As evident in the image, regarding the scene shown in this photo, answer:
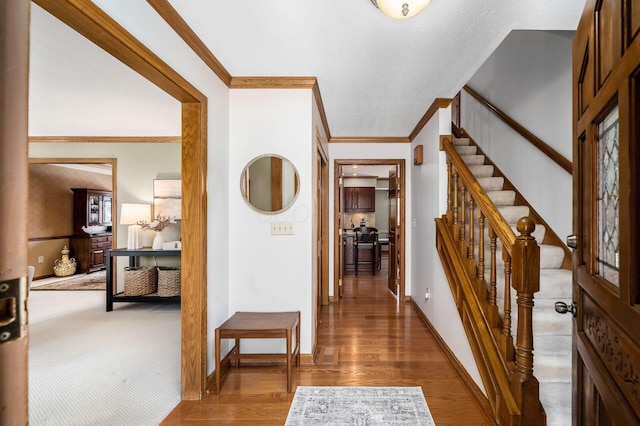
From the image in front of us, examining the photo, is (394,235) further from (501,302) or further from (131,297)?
(131,297)

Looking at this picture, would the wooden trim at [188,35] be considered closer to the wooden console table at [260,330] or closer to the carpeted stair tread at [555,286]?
the wooden console table at [260,330]

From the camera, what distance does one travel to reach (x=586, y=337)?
1067 mm

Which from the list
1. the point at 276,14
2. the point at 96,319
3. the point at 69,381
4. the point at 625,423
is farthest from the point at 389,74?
the point at 96,319

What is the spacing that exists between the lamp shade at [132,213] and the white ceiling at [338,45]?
1601mm

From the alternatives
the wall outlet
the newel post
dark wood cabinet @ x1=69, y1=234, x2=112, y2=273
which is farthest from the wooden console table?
dark wood cabinet @ x1=69, y1=234, x2=112, y2=273

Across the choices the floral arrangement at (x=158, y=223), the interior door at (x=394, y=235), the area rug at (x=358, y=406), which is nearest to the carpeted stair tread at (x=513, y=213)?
the interior door at (x=394, y=235)

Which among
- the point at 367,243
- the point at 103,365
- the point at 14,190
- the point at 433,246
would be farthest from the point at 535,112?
the point at 103,365

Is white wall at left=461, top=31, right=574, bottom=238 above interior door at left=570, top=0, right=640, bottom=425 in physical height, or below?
above

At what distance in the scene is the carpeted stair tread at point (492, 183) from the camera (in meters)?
3.50

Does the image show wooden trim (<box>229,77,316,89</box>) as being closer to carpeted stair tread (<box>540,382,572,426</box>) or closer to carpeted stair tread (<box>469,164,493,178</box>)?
carpeted stair tread (<box>469,164,493,178</box>)

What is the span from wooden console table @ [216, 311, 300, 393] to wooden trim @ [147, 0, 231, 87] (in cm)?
182

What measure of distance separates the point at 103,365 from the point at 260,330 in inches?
57.9

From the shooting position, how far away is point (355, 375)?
243cm

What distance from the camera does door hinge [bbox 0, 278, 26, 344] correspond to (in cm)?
47
